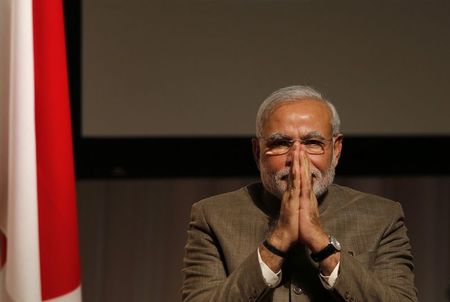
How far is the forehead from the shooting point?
2193 mm

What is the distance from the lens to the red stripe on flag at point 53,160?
229cm

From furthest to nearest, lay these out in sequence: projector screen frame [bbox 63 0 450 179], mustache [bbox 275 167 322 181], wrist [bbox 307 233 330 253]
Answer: projector screen frame [bbox 63 0 450 179], mustache [bbox 275 167 322 181], wrist [bbox 307 233 330 253]

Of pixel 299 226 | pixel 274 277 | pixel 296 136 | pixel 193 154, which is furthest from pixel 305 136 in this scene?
pixel 193 154

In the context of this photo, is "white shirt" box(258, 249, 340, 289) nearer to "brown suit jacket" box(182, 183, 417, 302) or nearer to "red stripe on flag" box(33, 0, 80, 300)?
"brown suit jacket" box(182, 183, 417, 302)

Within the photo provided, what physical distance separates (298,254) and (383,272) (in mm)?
213

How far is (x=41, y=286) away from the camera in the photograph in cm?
228

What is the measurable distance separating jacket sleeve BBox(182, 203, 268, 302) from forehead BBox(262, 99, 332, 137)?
1.02 ft

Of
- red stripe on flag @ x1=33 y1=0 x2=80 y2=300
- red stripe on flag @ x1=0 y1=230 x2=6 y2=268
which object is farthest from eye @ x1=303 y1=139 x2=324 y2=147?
red stripe on flag @ x1=0 y1=230 x2=6 y2=268

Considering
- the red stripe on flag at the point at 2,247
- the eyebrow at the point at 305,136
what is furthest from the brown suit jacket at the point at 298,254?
the red stripe on flag at the point at 2,247

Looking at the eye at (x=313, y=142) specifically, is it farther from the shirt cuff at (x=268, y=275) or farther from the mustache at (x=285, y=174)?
the shirt cuff at (x=268, y=275)

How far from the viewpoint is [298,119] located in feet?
7.22

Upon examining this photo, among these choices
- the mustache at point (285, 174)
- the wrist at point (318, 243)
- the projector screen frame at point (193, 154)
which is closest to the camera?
the wrist at point (318, 243)

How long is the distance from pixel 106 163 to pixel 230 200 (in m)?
2.48

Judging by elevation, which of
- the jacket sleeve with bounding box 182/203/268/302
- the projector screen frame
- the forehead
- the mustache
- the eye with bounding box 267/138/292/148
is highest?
the forehead
